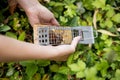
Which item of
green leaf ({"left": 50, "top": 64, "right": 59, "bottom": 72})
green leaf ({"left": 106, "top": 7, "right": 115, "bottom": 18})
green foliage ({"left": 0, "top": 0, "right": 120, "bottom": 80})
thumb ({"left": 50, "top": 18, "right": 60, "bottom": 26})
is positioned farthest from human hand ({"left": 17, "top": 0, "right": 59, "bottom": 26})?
green leaf ({"left": 106, "top": 7, "right": 115, "bottom": 18})

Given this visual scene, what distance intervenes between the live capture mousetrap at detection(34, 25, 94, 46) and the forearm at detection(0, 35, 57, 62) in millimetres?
176

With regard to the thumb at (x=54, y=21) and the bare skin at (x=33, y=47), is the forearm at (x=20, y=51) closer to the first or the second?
the bare skin at (x=33, y=47)

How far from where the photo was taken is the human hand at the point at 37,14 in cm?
169

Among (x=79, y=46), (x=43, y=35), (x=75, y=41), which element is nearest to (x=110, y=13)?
(x=79, y=46)

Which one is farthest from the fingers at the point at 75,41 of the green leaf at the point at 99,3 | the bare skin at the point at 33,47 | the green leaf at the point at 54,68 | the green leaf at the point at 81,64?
the green leaf at the point at 99,3

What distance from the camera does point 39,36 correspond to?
157 cm

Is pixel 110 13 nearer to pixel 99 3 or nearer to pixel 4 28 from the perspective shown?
pixel 99 3

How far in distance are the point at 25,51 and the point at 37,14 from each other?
1.54 ft

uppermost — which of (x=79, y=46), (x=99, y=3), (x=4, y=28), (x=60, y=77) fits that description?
(x=99, y=3)

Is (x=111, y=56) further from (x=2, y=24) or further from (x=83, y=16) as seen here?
(x=2, y=24)

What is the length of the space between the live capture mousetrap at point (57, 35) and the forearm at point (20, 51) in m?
0.18

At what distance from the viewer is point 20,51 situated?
1242 millimetres

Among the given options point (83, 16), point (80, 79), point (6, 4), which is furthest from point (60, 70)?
point (6, 4)

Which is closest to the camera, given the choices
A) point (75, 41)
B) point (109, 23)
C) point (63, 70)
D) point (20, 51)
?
point (20, 51)
